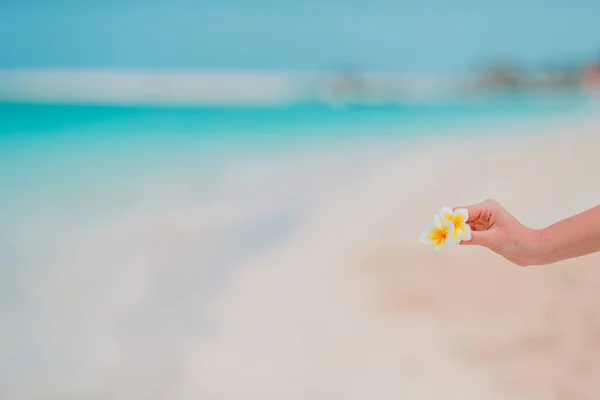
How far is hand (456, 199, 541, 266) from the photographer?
0.66 metres

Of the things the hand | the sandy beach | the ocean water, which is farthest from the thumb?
the ocean water

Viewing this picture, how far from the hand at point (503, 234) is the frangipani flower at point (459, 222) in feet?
0.04

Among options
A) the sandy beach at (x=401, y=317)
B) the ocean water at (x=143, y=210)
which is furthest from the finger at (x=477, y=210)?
the ocean water at (x=143, y=210)

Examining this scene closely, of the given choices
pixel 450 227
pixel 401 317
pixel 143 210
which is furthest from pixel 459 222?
pixel 143 210

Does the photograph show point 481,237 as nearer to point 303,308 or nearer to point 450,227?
point 450,227

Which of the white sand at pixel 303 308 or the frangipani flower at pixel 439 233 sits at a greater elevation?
the white sand at pixel 303 308

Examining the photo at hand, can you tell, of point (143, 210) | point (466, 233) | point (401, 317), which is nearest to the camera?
point (466, 233)

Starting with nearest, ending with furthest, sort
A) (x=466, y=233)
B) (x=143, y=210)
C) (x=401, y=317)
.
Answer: (x=466, y=233) → (x=401, y=317) → (x=143, y=210)

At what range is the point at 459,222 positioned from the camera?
0.65 m

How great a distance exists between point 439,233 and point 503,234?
2.4 inches

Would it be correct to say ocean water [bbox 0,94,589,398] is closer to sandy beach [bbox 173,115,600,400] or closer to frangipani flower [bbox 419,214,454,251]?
sandy beach [bbox 173,115,600,400]

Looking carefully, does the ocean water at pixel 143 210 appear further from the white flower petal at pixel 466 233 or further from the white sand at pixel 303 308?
the white flower petal at pixel 466 233

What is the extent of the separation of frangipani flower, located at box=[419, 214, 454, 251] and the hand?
0.06 ft

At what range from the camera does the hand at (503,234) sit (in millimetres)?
657
